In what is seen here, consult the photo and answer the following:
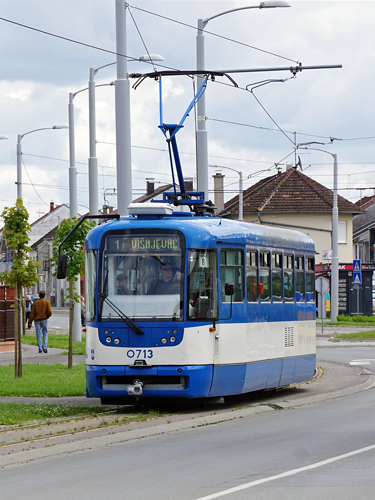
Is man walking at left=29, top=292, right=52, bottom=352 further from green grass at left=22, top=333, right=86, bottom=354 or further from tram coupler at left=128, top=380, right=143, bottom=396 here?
tram coupler at left=128, top=380, right=143, bottom=396

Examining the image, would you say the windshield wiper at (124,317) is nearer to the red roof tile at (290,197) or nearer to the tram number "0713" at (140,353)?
the tram number "0713" at (140,353)

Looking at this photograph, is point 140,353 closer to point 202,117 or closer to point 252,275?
point 252,275

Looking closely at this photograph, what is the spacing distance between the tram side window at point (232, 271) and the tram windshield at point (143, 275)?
32.3 inches

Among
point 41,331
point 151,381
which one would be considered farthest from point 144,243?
point 41,331

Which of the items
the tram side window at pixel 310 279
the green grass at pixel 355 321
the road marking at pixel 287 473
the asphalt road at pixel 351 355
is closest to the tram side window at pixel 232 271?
the tram side window at pixel 310 279

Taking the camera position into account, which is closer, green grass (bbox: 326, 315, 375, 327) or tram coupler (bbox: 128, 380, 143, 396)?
tram coupler (bbox: 128, 380, 143, 396)

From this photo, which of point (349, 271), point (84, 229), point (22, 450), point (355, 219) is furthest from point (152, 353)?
point (355, 219)

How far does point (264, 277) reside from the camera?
16469 millimetres

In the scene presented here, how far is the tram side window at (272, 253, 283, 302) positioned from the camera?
1694 centimetres

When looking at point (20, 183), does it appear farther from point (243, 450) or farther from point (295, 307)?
point (243, 450)

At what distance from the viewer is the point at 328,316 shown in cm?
5856

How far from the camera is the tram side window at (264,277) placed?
1628 cm

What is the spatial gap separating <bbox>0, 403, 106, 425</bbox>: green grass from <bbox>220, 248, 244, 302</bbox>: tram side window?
2681mm

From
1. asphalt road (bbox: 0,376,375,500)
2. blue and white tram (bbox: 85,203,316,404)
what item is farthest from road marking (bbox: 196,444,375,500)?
blue and white tram (bbox: 85,203,316,404)
